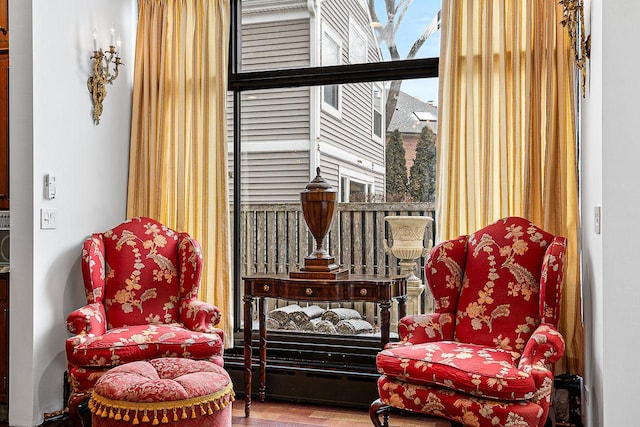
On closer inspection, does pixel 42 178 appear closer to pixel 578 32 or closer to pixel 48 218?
pixel 48 218

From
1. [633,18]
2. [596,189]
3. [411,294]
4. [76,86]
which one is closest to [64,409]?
[76,86]

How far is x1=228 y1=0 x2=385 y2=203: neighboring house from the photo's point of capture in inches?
153

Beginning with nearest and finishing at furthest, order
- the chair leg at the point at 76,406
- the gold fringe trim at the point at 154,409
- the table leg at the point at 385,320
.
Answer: the gold fringe trim at the point at 154,409 → the chair leg at the point at 76,406 → the table leg at the point at 385,320

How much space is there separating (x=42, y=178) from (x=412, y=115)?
7.38 ft

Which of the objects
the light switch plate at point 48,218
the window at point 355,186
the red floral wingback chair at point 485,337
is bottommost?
the red floral wingback chair at point 485,337

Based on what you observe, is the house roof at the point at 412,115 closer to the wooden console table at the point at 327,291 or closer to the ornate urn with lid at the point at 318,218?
the ornate urn with lid at the point at 318,218

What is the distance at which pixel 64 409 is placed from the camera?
3449mm

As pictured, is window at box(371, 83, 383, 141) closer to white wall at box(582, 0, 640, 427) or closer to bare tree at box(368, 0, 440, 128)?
bare tree at box(368, 0, 440, 128)

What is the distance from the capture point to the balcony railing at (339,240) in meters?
3.84

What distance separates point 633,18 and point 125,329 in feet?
9.45

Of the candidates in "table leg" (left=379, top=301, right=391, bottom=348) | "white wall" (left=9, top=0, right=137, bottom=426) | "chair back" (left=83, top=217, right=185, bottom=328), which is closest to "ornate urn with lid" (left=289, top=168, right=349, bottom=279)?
"table leg" (left=379, top=301, right=391, bottom=348)

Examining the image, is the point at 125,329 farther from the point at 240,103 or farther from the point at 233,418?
the point at 240,103

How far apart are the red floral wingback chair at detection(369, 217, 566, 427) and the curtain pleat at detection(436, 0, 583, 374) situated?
0.89ft

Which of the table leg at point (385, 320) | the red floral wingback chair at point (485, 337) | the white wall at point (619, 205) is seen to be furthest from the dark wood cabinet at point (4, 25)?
the white wall at point (619, 205)
